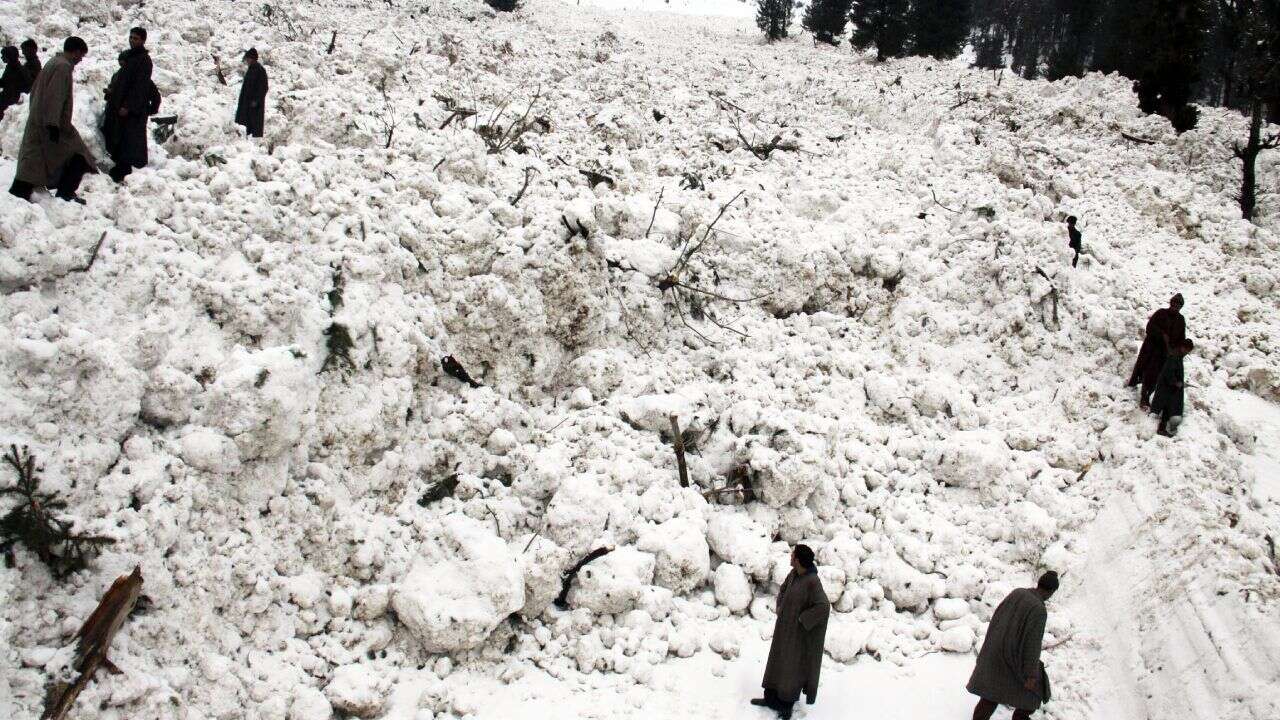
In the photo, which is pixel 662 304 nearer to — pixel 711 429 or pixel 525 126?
pixel 711 429

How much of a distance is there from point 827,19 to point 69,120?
27514 mm

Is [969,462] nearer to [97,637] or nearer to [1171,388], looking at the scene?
[1171,388]

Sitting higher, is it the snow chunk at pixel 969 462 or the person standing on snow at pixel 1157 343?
the person standing on snow at pixel 1157 343

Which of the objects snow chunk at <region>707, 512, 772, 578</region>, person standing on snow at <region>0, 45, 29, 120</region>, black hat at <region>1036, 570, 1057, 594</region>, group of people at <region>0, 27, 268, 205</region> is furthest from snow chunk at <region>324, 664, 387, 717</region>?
person standing on snow at <region>0, 45, 29, 120</region>

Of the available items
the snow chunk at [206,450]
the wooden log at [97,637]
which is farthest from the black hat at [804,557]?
the wooden log at [97,637]

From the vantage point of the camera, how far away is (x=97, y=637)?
3.57 m

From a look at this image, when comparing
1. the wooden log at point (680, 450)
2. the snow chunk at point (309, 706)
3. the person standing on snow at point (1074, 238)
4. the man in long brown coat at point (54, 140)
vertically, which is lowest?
the snow chunk at point (309, 706)

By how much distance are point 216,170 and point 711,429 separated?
5.02m

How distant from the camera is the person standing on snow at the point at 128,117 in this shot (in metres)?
5.37

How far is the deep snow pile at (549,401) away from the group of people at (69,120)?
0.78 ft

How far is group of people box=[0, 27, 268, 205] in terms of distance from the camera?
4684 millimetres

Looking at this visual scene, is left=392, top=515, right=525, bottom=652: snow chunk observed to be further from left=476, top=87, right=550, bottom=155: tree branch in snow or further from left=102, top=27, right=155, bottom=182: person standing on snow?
left=476, top=87, right=550, bottom=155: tree branch in snow

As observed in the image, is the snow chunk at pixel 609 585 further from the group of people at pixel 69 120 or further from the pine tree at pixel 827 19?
the pine tree at pixel 827 19

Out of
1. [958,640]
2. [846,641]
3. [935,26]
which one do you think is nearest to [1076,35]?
[935,26]
